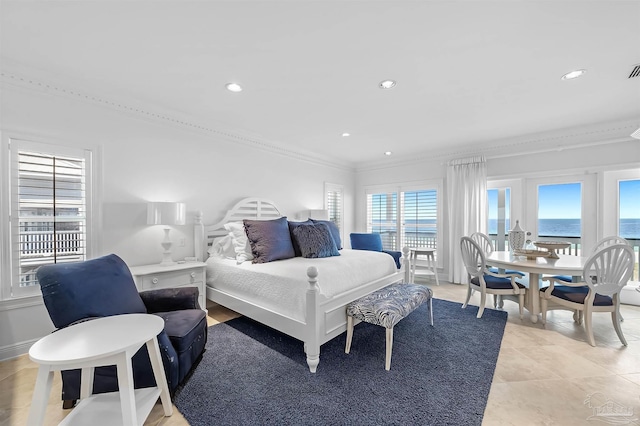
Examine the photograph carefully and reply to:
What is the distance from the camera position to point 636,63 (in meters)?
2.21

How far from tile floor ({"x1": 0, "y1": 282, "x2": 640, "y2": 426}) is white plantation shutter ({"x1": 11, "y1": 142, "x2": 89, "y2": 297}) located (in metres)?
0.88

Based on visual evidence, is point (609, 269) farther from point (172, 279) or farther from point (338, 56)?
point (172, 279)

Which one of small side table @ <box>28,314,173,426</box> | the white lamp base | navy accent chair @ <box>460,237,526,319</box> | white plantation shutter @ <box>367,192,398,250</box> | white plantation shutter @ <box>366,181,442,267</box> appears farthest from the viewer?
white plantation shutter @ <box>367,192,398,250</box>

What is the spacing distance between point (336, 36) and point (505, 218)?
14.7 feet

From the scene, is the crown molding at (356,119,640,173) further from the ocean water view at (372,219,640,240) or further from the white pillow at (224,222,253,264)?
the white pillow at (224,222,253,264)

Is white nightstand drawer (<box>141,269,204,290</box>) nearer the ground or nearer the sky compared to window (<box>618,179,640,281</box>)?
A: nearer the ground

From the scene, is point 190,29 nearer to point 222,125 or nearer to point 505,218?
point 222,125

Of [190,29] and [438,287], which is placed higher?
[190,29]

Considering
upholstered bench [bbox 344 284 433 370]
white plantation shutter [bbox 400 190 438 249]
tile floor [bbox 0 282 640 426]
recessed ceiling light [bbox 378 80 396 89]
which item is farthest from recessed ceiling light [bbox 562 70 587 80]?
white plantation shutter [bbox 400 190 438 249]

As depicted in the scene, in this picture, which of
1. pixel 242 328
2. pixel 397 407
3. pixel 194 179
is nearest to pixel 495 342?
pixel 397 407

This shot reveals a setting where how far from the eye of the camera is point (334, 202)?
591 cm

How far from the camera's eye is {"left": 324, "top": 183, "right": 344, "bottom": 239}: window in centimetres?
567

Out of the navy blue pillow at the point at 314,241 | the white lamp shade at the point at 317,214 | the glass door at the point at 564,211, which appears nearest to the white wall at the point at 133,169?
the white lamp shade at the point at 317,214

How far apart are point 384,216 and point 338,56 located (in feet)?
14.2
